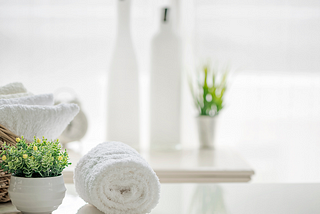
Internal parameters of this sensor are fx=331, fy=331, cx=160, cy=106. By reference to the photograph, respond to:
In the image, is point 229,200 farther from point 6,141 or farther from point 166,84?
point 166,84

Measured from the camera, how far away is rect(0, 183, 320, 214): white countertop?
1.50 ft

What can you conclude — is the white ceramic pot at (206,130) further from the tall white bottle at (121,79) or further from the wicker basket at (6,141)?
the wicker basket at (6,141)

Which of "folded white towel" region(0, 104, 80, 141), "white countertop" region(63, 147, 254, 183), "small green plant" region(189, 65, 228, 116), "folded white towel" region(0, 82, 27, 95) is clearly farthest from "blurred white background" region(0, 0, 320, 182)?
"folded white towel" region(0, 104, 80, 141)

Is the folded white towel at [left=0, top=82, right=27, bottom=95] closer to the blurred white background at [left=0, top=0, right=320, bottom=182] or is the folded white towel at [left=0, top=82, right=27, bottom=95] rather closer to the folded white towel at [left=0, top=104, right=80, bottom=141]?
the folded white towel at [left=0, top=104, right=80, bottom=141]

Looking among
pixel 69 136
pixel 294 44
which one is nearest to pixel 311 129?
pixel 294 44

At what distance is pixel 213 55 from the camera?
1.47 metres

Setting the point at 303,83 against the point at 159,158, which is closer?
the point at 159,158

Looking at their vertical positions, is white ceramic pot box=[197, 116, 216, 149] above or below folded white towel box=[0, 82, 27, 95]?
below

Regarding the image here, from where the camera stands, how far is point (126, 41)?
1254 millimetres

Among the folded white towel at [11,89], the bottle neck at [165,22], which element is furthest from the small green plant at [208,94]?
the folded white towel at [11,89]

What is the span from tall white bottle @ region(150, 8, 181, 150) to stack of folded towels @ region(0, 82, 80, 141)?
79cm

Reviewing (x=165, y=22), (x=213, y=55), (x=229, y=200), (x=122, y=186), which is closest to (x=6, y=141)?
(x=122, y=186)

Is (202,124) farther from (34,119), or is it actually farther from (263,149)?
(34,119)

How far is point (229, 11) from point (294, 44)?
1.09ft
